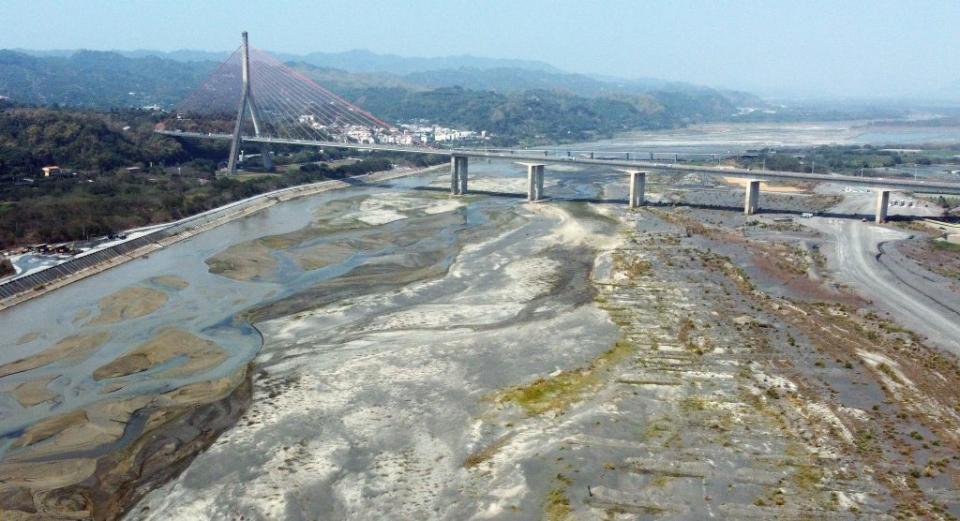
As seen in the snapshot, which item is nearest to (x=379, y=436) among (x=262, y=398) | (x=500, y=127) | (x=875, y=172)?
(x=262, y=398)

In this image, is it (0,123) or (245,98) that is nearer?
(0,123)

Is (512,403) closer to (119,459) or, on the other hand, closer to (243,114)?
(119,459)

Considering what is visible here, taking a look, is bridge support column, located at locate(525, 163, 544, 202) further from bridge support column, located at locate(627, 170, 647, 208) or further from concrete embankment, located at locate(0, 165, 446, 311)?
concrete embankment, located at locate(0, 165, 446, 311)

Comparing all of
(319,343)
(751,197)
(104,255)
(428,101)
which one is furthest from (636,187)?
(428,101)

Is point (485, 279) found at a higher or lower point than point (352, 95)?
lower

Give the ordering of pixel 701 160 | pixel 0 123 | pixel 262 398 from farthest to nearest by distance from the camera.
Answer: pixel 701 160 → pixel 0 123 → pixel 262 398

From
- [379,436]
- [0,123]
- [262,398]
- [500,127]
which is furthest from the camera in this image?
[500,127]

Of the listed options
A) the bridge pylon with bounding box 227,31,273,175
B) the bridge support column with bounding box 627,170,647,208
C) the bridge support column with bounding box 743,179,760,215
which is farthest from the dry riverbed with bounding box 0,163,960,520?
the bridge pylon with bounding box 227,31,273,175

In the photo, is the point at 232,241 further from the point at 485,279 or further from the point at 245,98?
the point at 245,98
